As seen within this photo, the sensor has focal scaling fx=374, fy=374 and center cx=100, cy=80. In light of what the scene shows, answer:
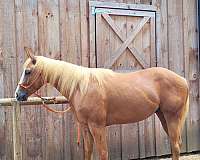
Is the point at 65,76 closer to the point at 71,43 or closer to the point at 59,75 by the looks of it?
the point at 59,75

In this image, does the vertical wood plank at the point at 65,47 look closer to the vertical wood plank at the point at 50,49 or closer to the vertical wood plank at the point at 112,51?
the vertical wood plank at the point at 50,49

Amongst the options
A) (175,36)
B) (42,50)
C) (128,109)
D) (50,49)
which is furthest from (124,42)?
(128,109)

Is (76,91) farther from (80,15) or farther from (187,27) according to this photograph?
(187,27)

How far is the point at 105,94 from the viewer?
413 centimetres

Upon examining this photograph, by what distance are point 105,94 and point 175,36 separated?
7.65 ft

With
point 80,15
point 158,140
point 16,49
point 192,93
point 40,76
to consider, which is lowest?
point 158,140

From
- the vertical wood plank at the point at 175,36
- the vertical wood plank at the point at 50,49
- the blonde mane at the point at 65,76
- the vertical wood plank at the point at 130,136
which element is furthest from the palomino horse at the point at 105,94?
the vertical wood plank at the point at 175,36

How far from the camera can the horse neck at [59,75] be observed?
3945 millimetres

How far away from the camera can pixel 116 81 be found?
4.27 m

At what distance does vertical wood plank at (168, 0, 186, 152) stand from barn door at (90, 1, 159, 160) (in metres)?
0.34

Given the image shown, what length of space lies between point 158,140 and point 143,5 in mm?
2103

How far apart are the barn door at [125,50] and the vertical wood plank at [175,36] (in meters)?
0.34

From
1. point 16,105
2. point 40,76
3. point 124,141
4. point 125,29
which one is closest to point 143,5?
point 125,29

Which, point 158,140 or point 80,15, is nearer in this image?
point 80,15
